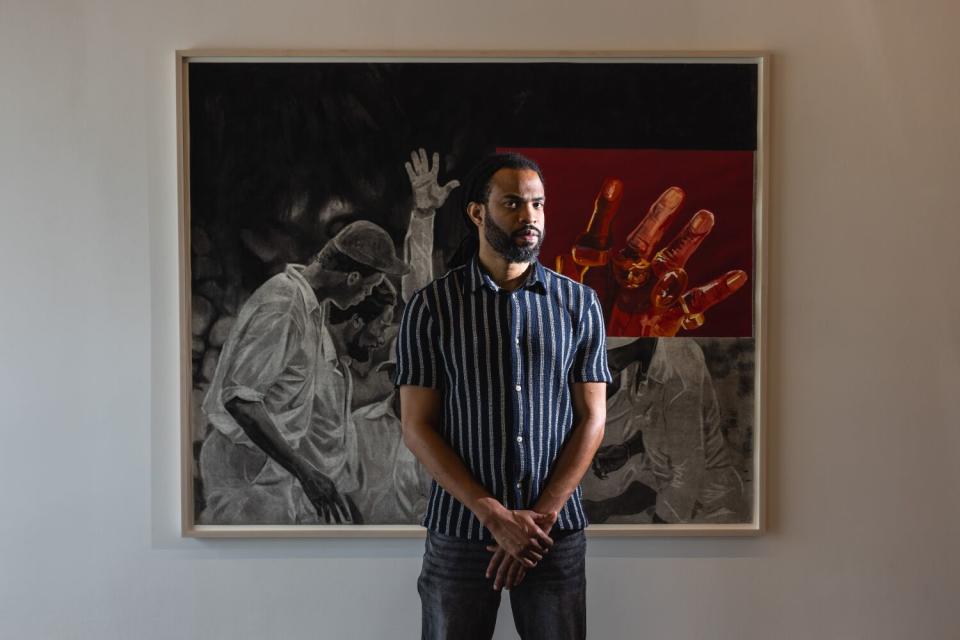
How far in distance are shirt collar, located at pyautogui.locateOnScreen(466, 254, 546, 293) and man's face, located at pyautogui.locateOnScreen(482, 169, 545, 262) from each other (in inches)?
1.8

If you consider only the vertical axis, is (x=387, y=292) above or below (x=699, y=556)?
above

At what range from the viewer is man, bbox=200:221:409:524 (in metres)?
2.08

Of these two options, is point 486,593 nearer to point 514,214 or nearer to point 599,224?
point 514,214

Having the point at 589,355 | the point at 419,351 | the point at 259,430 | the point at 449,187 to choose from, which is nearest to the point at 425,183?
the point at 449,187

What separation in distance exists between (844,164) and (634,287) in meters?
0.64

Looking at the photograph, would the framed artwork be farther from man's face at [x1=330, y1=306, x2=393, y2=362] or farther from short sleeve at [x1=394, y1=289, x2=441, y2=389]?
short sleeve at [x1=394, y1=289, x2=441, y2=389]

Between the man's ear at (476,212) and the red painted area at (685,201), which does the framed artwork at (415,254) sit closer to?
the red painted area at (685,201)

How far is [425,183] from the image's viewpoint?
6.80 ft

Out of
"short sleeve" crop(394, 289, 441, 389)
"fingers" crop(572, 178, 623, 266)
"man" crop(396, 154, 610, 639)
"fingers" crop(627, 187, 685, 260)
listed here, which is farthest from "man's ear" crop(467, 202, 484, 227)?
"fingers" crop(627, 187, 685, 260)

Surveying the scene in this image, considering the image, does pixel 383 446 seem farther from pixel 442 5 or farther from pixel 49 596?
pixel 442 5

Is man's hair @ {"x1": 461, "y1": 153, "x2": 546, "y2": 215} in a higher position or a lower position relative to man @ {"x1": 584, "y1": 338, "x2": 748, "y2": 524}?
higher

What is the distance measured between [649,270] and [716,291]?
185 millimetres

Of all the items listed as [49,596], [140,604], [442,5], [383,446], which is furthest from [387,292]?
[49,596]

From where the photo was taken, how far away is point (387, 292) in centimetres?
208
